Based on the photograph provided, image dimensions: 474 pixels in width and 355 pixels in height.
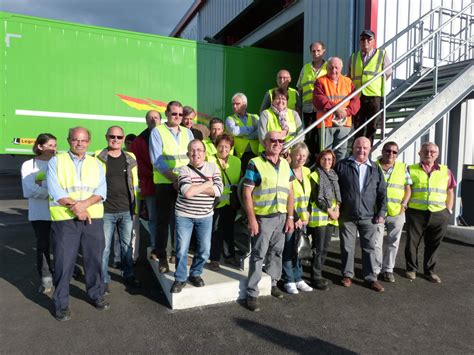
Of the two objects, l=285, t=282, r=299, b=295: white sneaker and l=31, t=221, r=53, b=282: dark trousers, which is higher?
l=31, t=221, r=53, b=282: dark trousers

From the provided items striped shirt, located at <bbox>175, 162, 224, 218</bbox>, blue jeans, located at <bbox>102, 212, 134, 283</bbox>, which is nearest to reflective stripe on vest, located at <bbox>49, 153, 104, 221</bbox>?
blue jeans, located at <bbox>102, 212, 134, 283</bbox>

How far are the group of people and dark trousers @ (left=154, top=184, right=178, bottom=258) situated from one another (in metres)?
0.01

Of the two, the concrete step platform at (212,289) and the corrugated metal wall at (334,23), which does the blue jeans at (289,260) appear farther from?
the corrugated metal wall at (334,23)

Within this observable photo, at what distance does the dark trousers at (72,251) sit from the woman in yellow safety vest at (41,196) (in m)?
0.67

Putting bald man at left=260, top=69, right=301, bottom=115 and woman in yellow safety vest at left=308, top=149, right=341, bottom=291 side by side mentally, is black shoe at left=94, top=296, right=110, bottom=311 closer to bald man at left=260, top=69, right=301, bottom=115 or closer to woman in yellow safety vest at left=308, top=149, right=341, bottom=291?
woman in yellow safety vest at left=308, top=149, right=341, bottom=291

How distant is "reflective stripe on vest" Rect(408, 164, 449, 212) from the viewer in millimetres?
4402

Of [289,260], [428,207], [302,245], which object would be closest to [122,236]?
[289,260]

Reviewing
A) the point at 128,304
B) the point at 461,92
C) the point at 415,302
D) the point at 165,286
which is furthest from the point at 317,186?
the point at 461,92

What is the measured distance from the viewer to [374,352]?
9.35 feet

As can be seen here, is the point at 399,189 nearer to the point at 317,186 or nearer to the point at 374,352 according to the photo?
the point at 317,186

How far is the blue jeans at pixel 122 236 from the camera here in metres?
3.79

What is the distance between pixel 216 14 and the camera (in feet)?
44.4

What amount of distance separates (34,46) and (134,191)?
4.48 meters

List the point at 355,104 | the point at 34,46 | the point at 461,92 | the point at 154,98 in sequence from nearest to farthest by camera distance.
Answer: the point at 355,104 < the point at 461,92 < the point at 34,46 < the point at 154,98
